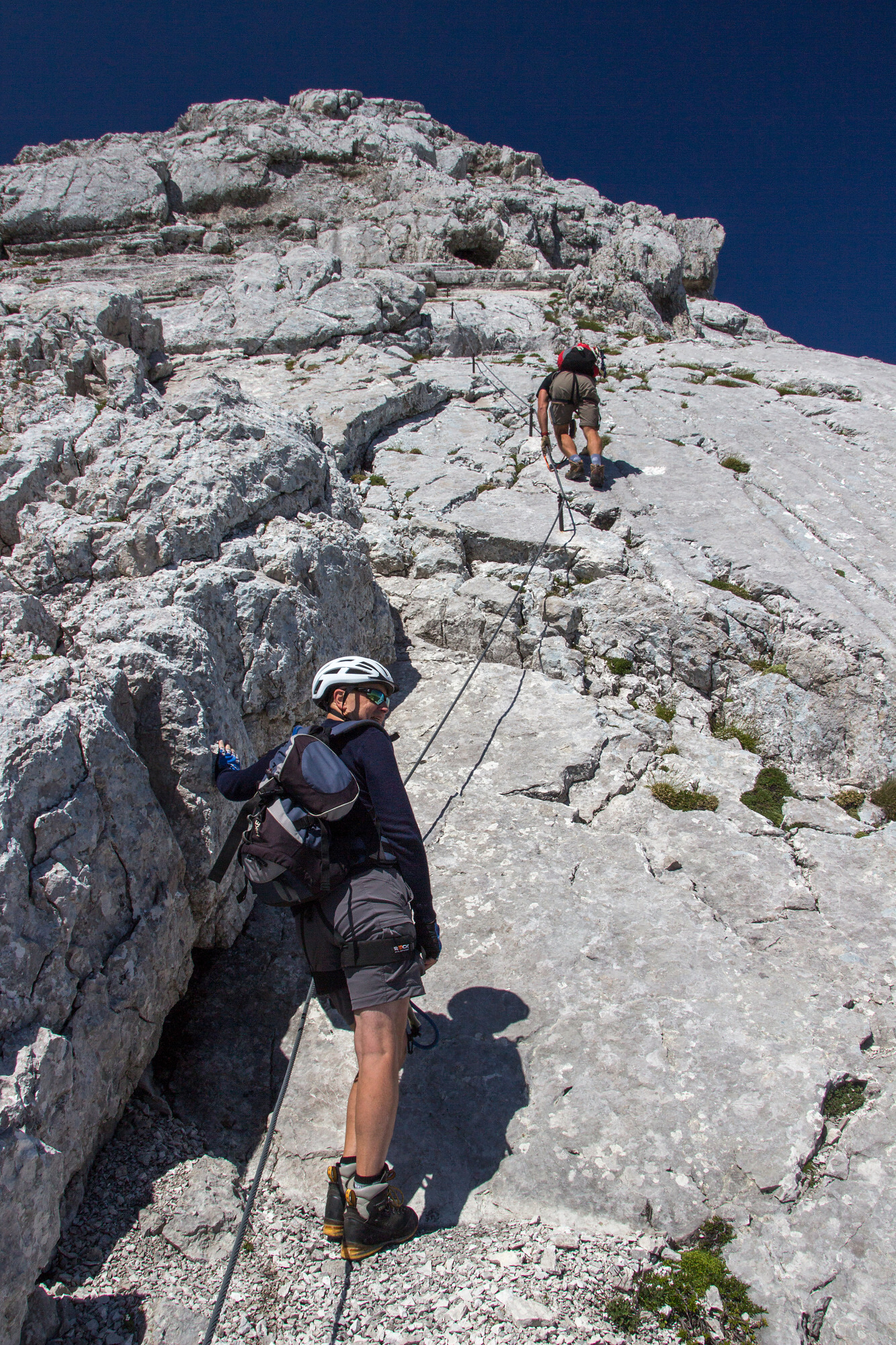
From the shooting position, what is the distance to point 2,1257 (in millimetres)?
3309

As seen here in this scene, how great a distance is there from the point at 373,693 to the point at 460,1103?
3.13 m

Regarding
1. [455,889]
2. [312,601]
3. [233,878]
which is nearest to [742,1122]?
[455,889]

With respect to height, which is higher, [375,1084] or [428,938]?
[428,938]

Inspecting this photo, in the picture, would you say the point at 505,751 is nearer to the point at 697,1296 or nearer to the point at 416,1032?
the point at 416,1032

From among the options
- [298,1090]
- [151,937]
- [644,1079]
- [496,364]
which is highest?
[496,364]

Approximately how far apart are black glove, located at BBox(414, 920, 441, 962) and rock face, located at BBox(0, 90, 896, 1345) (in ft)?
4.59

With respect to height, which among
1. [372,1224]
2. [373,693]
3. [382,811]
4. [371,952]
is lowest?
[372,1224]

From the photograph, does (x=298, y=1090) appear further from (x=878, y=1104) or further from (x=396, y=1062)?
(x=878, y=1104)

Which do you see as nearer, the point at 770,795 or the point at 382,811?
the point at 382,811

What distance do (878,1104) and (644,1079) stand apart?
5.32 feet

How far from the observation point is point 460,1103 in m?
5.36

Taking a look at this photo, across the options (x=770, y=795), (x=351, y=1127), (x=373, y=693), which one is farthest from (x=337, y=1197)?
(x=770, y=795)

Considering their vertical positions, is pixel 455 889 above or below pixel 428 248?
below

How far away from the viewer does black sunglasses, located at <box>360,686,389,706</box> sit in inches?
208
